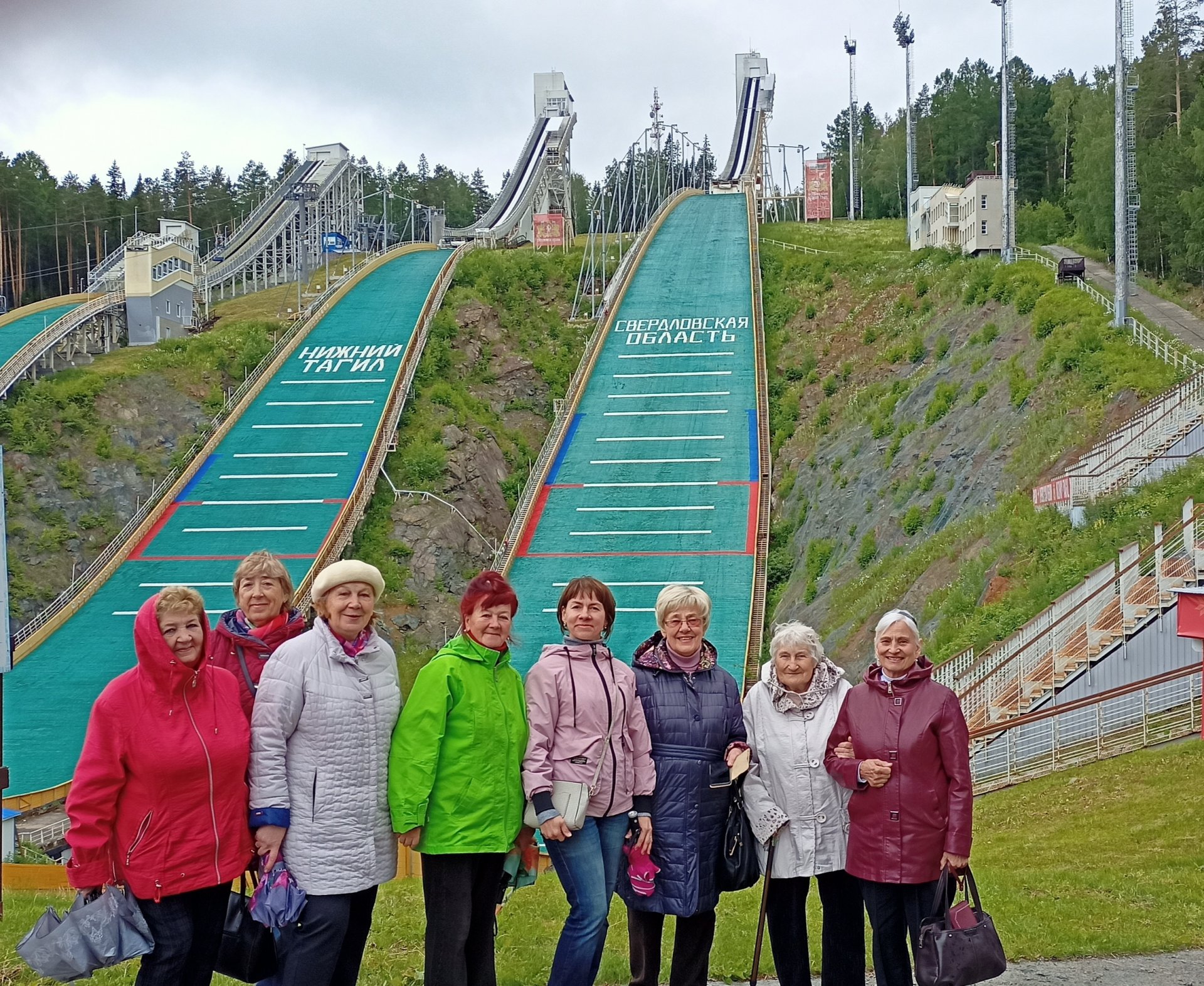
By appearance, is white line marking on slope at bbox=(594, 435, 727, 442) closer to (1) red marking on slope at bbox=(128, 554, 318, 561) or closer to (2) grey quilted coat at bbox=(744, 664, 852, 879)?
(1) red marking on slope at bbox=(128, 554, 318, 561)

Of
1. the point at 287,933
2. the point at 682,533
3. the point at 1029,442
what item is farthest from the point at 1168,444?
the point at 287,933

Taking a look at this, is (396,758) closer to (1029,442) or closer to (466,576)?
(1029,442)

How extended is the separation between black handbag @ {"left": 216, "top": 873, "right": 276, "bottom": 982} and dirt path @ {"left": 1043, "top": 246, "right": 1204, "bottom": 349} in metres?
25.1

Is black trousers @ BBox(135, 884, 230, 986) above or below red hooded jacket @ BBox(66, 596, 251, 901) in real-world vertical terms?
below

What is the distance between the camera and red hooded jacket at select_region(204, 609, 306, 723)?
5262 millimetres

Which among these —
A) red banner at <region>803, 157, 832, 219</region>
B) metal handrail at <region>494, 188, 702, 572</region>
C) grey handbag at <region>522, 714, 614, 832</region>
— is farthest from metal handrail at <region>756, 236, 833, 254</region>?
grey handbag at <region>522, 714, 614, 832</region>

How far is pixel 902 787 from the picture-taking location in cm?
542

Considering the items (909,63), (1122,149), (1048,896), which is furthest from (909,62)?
(1048,896)

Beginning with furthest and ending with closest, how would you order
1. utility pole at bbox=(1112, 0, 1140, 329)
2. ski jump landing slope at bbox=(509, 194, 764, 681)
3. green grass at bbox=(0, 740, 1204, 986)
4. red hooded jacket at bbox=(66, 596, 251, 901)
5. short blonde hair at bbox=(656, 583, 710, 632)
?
utility pole at bbox=(1112, 0, 1140, 329) → ski jump landing slope at bbox=(509, 194, 764, 681) → green grass at bbox=(0, 740, 1204, 986) → short blonde hair at bbox=(656, 583, 710, 632) → red hooded jacket at bbox=(66, 596, 251, 901)

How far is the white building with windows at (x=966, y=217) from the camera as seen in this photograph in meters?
36.9

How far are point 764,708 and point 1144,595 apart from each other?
9.84 m

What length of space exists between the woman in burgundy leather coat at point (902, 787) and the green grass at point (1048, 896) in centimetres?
128

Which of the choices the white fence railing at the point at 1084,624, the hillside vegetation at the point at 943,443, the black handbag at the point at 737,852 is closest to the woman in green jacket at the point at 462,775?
the black handbag at the point at 737,852

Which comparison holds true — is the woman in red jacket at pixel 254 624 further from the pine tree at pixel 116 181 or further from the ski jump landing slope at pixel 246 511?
the pine tree at pixel 116 181
